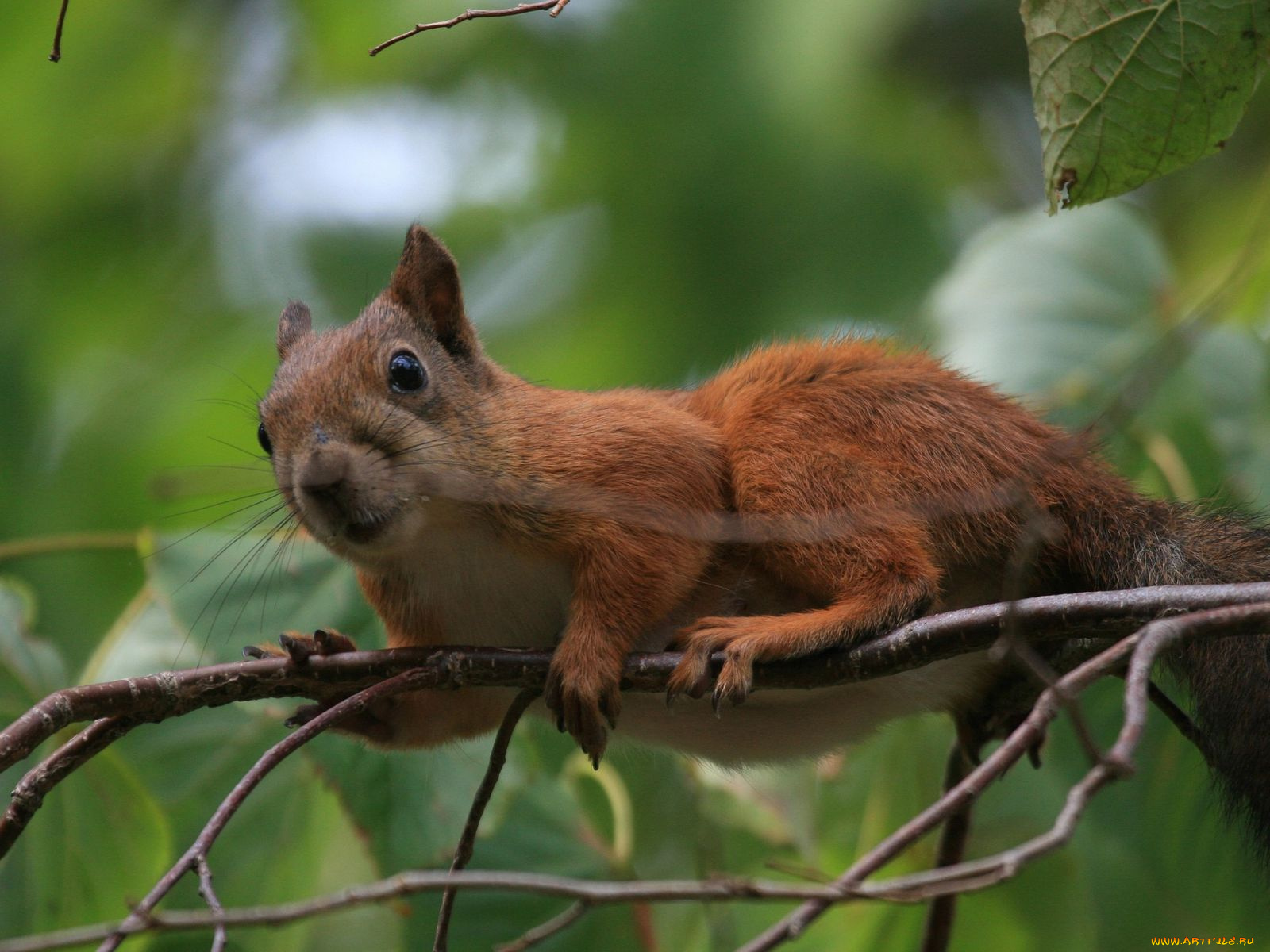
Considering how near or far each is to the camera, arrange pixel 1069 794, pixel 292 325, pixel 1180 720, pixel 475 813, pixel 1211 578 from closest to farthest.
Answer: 1. pixel 1069 794
2. pixel 475 813
3. pixel 1180 720
4. pixel 1211 578
5. pixel 292 325

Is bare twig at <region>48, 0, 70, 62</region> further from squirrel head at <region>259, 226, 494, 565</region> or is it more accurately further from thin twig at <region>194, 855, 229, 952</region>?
thin twig at <region>194, 855, 229, 952</region>

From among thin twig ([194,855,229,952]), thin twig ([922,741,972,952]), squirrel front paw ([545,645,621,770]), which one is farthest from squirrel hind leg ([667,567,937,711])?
thin twig ([194,855,229,952])

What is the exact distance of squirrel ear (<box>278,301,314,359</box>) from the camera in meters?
3.63

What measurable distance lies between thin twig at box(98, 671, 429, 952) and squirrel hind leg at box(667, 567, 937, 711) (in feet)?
2.04

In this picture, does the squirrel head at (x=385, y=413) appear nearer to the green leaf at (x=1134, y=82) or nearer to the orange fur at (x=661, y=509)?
the orange fur at (x=661, y=509)

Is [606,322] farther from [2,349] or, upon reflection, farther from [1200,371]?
[1200,371]

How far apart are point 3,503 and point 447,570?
2.95 meters

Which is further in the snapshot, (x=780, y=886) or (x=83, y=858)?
(x=83, y=858)

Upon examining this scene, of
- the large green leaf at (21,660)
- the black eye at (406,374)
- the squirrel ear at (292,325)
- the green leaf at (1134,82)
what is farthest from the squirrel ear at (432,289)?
the green leaf at (1134,82)

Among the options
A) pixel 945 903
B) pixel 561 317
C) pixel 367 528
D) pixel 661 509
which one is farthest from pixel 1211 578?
pixel 561 317

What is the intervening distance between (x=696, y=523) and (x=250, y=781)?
1.24 metres

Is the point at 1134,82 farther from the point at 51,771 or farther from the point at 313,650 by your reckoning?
the point at 51,771

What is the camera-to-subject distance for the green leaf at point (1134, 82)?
2.38 metres

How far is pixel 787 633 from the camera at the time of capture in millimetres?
2795
